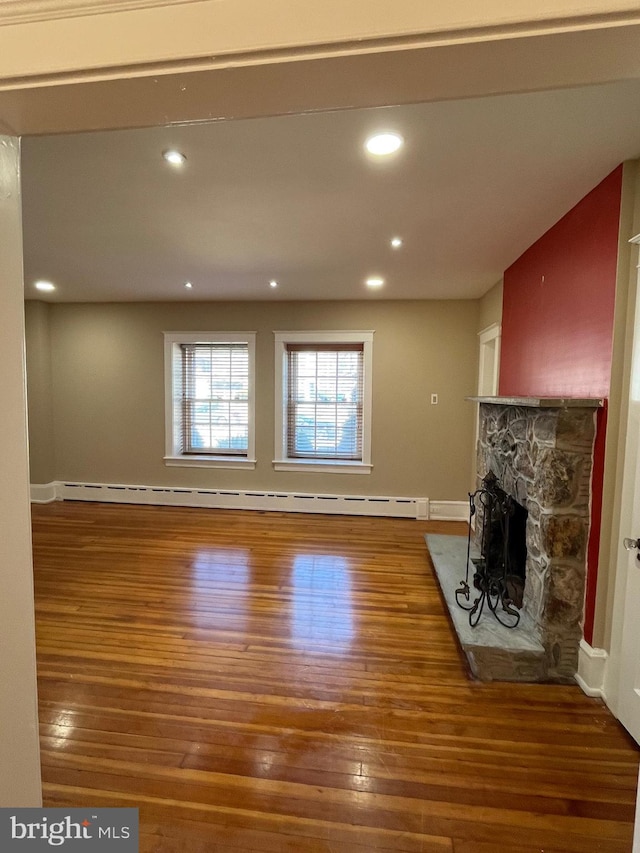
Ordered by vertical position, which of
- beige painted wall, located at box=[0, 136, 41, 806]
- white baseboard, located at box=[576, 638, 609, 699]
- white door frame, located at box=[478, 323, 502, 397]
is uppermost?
white door frame, located at box=[478, 323, 502, 397]

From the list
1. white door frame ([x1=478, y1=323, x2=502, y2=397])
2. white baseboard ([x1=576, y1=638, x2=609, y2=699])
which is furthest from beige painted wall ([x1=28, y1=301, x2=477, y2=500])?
white baseboard ([x1=576, y1=638, x2=609, y2=699])

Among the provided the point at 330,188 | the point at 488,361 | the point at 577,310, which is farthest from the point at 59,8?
the point at 488,361

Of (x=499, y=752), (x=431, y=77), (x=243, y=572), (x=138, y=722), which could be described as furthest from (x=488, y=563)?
(x=431, y=77)

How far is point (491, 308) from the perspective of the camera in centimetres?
425

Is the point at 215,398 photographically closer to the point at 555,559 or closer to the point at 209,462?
the point at 209,462

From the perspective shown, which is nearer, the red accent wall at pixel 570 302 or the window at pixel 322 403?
the red accent wall at pixel 570 302

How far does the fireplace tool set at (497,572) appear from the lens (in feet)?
8.25

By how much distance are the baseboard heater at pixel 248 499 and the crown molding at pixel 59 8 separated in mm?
4769

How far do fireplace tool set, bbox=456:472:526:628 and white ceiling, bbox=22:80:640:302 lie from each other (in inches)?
70.7

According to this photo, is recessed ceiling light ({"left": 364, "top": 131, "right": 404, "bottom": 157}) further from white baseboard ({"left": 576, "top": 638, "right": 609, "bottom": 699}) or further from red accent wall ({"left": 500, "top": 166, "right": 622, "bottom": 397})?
white baseboard ({"left": 576, "top": 638, "right": 609, "bottom": 699})

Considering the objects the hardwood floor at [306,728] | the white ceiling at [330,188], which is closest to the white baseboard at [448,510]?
the hardwood floor at [306,728]

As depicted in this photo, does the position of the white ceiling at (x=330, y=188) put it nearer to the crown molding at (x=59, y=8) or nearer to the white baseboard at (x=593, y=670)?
the crown molding at (x=59, y=8)

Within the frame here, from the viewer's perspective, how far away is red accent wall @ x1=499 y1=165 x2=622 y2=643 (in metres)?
2.05

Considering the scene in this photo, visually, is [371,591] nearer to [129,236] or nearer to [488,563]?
[488,563]
